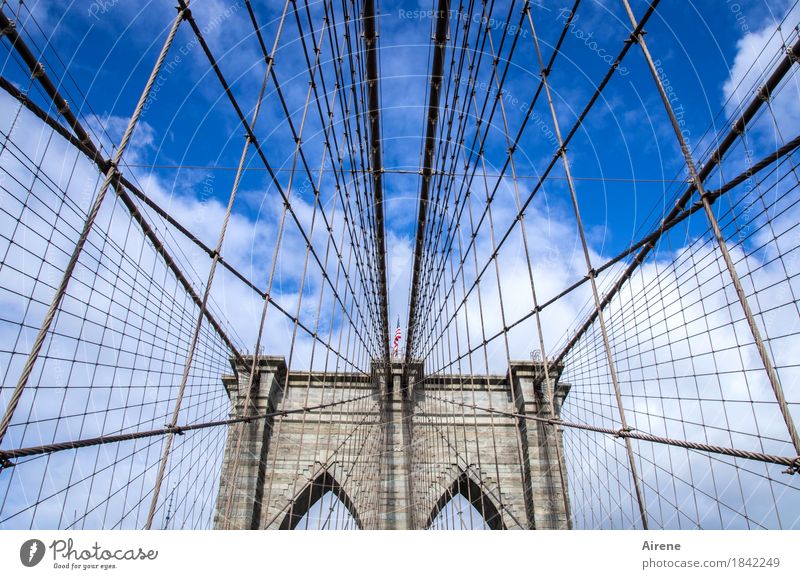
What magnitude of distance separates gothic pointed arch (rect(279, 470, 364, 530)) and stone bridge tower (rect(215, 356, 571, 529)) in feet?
0.12

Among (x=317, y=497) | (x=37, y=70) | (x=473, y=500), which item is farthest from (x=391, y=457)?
(x=37, y=70)

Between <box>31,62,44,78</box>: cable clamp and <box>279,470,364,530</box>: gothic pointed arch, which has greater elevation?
<box>31,62,44,78</box>: cable clamp

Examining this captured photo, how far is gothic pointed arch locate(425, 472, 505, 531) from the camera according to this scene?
1217 centimetres

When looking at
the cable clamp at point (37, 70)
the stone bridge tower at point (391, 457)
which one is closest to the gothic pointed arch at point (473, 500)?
the stone bridge tower at point (391, 457)

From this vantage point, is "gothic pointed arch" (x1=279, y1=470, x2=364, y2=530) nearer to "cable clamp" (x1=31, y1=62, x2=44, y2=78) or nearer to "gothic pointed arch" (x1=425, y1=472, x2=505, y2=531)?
"gothic pointed arch" (x1=425, y1=472, x2=505, y2=531)

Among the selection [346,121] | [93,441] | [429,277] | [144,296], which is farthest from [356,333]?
[93,441]

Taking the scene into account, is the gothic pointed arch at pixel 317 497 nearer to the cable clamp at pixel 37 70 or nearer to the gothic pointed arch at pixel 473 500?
the gothic pointed arch at pixel 473 500

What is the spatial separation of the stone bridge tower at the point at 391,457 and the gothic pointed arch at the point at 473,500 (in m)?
0.04

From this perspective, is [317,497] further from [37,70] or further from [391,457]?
[37,70]

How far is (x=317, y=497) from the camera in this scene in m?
12.9

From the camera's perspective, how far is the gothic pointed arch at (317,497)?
39.4 ft

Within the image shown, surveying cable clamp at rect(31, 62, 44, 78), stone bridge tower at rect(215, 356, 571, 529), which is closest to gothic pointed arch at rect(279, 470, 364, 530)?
stone bridge tower at rect(215, 356, 571, 529)

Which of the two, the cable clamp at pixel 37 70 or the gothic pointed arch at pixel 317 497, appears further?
the gothic pointed arch at pixel 317 497

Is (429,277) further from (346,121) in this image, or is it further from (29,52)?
(29,52)
